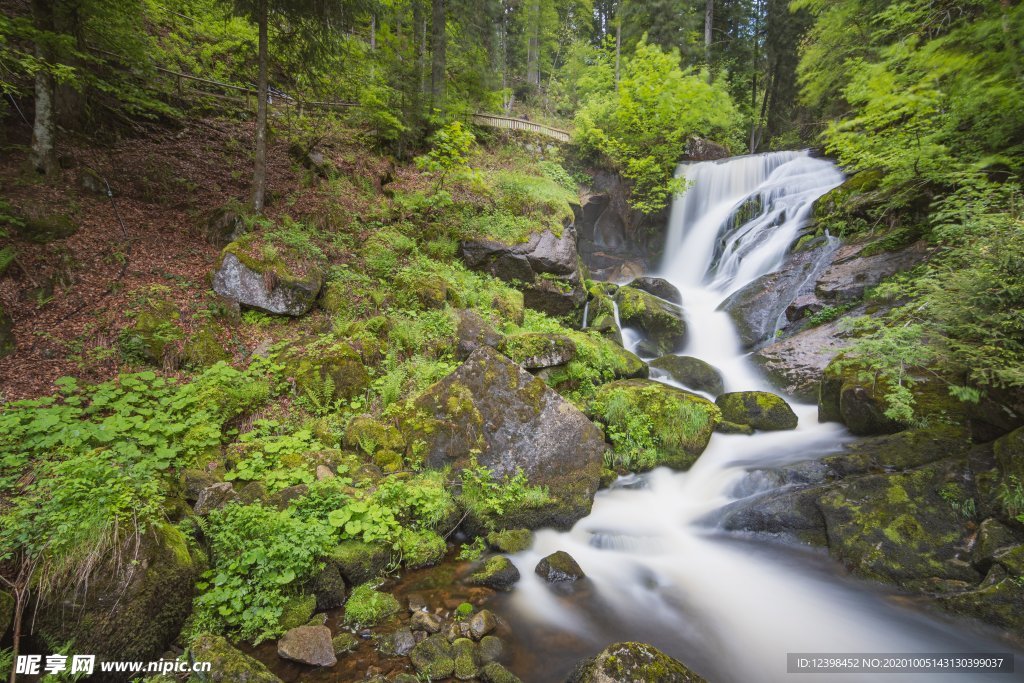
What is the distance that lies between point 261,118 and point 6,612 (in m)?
8.28

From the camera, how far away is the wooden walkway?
11477 millimetres

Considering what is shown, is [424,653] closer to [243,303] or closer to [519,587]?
[519,587]

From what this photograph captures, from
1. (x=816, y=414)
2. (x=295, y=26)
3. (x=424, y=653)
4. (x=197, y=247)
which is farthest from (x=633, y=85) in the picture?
(x=424, y=653)

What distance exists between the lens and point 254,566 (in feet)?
13.1

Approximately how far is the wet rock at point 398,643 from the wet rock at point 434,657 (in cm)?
8

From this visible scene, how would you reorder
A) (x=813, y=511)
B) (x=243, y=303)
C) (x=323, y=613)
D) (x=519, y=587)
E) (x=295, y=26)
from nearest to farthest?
1. (x=323, y=613)
2. (x=519, y=587)
3. (x=813, y=511)
4. (x=243, y=303)
5. (x=295, y=26)

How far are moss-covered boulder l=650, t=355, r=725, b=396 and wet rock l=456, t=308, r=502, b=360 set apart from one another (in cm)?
466

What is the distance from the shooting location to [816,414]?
313 inches

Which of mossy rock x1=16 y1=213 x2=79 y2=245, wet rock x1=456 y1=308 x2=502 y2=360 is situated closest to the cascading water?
wet rock x1=456 y1=308 x2=502 y2=360

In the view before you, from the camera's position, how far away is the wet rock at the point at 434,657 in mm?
3500

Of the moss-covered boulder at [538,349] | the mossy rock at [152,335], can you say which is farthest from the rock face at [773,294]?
the mossy rock at [152,335]

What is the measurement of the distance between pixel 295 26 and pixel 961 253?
38.9ft

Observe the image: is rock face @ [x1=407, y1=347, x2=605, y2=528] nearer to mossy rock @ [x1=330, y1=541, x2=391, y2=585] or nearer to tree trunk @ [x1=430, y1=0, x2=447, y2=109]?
mossy rock @ [x1=330, y1=541, x2=391, y2=585]

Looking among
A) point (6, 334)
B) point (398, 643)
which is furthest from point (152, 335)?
point (398, 643)
